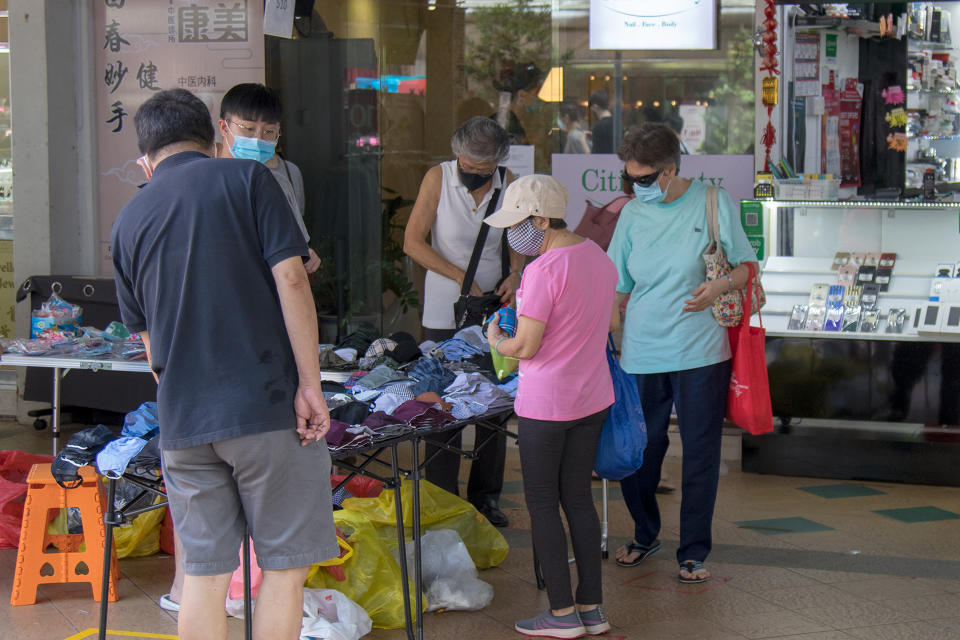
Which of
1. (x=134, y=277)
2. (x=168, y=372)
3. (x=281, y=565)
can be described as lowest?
(x=281, y=565)

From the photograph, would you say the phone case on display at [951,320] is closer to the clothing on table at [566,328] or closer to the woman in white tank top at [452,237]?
the woman in white tank top at [452,237]

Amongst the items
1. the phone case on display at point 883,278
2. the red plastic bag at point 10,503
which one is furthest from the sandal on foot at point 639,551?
the red plastic bag at point 10,503

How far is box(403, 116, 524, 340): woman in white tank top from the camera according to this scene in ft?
16.9

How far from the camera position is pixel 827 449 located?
633 cm

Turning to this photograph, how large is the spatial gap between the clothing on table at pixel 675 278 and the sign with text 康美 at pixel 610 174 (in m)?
2.08

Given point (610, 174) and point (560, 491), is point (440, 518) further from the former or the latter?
point (610, 174)

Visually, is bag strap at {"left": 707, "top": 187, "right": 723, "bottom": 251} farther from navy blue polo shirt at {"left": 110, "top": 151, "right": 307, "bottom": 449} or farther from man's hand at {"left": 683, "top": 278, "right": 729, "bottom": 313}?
navy blue polo shirt at {"left": 110, "top": 151, "right": 307, "bottom": 449}

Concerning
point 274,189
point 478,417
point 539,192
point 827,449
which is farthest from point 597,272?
point 827,449

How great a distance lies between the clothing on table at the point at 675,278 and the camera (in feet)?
14.5

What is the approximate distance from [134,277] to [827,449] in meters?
4.54

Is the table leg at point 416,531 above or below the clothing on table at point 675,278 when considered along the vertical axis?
below

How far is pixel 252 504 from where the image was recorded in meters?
2.89

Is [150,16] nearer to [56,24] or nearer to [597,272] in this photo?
[56,24]

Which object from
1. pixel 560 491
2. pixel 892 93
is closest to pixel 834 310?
pixel 892 93
